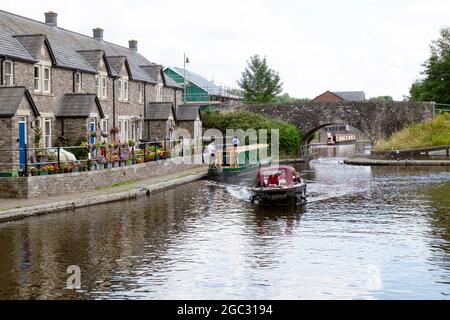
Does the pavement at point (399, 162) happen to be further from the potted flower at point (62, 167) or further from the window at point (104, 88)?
the potted flower at point (62, 167)

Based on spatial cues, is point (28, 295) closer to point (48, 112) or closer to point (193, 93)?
point (48, 112)

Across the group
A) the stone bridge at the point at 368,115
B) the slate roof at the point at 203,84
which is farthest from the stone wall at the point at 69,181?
the slate roof at the point at 203,84

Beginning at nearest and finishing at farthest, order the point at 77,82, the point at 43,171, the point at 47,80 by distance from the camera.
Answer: the point at 43,171 → the point at 47,80 → the point at 77,82

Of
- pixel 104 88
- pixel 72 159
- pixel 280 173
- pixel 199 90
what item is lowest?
pixel 280 173

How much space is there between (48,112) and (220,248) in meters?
18.9

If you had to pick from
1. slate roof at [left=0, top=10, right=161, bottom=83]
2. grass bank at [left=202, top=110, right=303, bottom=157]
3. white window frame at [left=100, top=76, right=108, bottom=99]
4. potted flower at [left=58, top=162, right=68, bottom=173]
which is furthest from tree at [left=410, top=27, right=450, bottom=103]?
potted flower at [left=58, top=162, right=68, bottom=173]

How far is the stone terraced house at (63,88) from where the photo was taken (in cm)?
2652

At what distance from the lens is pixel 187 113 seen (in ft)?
170

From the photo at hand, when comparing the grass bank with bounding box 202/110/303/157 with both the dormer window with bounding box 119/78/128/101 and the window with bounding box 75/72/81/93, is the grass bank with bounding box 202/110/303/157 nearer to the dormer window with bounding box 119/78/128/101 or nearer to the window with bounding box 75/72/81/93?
the dormer window with bounding box 119/78/128/101

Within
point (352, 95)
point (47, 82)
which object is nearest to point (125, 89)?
point (47, 82)

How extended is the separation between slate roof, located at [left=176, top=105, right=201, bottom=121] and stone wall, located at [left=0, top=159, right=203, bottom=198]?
17148mm

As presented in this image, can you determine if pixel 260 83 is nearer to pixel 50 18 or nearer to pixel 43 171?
pixel 50 18

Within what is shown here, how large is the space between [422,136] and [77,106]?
33.2 meters

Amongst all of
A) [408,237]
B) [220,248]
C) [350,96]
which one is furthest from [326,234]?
[350,96]
